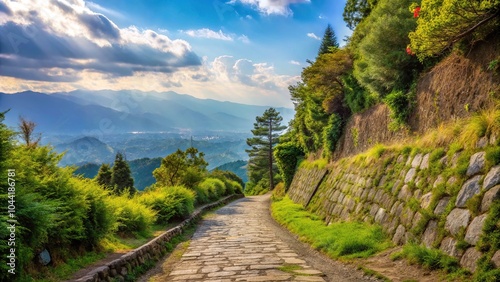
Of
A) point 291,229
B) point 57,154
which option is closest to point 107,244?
point 57,154

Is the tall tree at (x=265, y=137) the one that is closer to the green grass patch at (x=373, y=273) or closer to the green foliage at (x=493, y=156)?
the green grass patch at (x=373, y=273)

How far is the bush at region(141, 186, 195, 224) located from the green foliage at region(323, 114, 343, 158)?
26.9ft

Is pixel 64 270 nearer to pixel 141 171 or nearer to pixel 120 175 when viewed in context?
pixel 120 175

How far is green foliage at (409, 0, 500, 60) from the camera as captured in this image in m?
6.17

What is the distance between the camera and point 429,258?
5156mm

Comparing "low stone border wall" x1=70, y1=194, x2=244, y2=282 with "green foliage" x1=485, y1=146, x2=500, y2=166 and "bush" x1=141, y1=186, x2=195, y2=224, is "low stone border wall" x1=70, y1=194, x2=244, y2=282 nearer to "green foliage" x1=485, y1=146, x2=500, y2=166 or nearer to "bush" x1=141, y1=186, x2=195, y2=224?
"bush" x1=141, y1=186, x2=195, y2=224

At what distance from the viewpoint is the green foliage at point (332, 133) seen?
17.5 metres

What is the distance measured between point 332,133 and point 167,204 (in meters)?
9.47

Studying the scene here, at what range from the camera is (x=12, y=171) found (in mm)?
4781

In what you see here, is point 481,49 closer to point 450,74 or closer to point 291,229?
point 450,74

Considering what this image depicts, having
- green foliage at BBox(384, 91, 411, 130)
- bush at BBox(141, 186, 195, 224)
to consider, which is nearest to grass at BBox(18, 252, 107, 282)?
bush at BBox(141, 186, 195, 224)

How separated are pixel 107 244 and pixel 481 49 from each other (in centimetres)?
972

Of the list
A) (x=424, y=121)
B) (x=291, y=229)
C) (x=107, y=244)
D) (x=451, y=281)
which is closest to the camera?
(x=451, y=281)

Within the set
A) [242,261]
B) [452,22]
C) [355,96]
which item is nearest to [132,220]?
[242,261]
